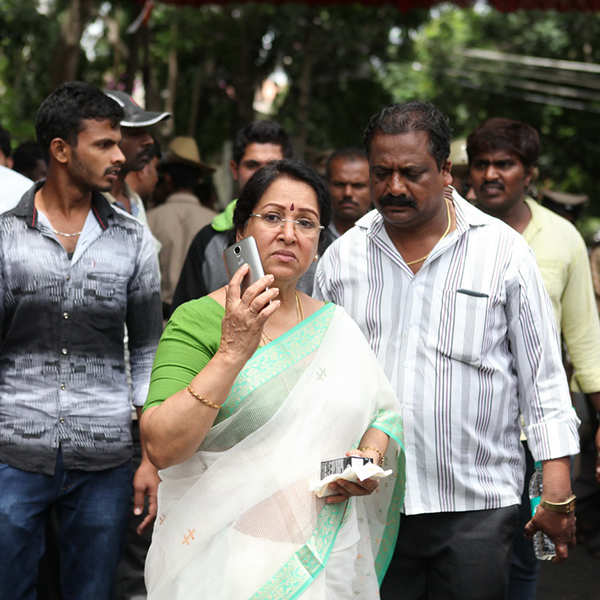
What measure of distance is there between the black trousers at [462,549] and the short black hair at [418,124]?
1.18 m

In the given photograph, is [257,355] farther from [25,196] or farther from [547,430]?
[25,196]

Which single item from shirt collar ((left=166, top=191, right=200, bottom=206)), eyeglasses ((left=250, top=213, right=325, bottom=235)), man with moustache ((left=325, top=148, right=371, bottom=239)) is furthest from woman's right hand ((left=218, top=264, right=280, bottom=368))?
shirt collar ((left=166, top=191, right=200, bottom=206))

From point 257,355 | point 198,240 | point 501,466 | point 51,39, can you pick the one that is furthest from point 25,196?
point 51,39

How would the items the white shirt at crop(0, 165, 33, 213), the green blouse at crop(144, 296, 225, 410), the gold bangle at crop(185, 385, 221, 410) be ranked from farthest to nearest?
the white shirt at crop(0, 165, 33, 213)
the green blouse at crop(144, 296, 225, 410)
the gold bangle at crop(185, 385, 221, 410)

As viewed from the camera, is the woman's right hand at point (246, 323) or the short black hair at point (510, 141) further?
the short black hair at point (510, 141)

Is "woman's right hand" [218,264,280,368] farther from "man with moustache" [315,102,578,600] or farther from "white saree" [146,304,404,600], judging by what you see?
"man with moustache" [315,102,578,600]

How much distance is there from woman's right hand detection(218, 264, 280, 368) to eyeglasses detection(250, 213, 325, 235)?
1.38 feet

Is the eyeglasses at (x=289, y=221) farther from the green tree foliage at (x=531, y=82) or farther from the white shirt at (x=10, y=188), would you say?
the green tree foliage at (x=531, y=82)

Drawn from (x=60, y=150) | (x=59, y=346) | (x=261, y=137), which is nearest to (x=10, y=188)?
(x=60, y=150)

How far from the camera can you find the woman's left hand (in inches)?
105

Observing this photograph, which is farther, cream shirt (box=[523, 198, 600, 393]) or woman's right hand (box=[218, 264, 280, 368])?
cream shirt (box=[523, 198, 600, 393])

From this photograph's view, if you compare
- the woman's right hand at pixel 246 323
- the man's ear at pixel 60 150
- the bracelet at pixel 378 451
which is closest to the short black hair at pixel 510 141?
the man's ear at pixel 60 150

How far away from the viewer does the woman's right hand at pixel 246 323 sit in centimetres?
246

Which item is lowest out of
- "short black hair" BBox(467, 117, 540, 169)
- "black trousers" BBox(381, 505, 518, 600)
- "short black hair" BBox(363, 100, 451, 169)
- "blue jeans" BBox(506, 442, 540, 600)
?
"blue jeans" BBox(506, 442, 540, 600)
